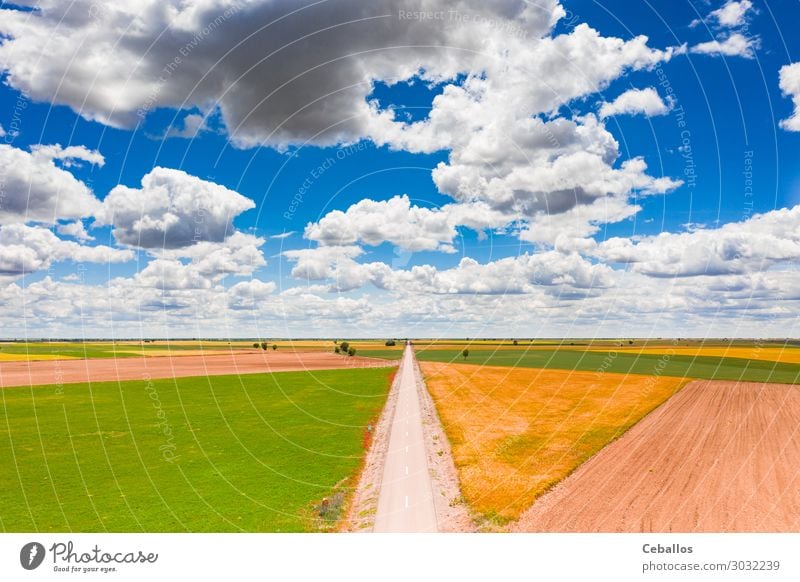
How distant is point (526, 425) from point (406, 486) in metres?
22.7

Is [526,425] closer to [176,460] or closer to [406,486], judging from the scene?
[406,486]

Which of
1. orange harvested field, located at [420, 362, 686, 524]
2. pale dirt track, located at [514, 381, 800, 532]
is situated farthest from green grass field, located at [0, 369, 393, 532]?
pale dirt track, located at [514, 381, 800, 532]

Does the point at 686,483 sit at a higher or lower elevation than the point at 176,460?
lower

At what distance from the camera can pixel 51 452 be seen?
3612 centimetres

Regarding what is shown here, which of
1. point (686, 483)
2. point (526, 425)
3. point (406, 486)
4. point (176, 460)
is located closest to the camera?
point (406, 486)

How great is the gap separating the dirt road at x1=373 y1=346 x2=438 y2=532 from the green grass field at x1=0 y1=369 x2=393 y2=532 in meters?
2.80

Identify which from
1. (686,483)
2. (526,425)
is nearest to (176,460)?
(526,425)

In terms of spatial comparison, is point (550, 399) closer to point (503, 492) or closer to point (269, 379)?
point (503, 492)

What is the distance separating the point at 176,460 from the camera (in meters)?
34.4

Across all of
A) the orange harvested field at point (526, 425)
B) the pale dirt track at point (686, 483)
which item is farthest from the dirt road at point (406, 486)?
the pale dirt track at point (686, 483)

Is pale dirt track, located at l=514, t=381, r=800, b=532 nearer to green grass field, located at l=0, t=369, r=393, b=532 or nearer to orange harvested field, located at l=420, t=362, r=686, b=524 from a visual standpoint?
orange harvested field, located at l=420, t=362, r=686, b=524

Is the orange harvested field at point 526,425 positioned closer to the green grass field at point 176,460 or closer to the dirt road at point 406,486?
the dirt road at point 406,486

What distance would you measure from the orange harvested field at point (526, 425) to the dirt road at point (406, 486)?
271 cm

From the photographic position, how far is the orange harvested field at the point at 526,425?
92.3 feet
